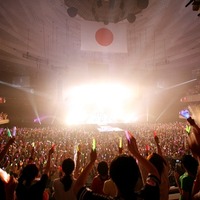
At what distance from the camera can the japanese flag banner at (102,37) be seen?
52.6 feet

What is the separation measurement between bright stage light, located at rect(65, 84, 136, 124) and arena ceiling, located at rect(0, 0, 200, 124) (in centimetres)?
250

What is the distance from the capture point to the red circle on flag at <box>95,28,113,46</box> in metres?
16.0

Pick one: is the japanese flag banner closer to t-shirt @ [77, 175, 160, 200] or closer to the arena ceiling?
the arena ceiling

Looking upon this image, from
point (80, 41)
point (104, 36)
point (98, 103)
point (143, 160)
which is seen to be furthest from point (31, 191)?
point (98, 103)

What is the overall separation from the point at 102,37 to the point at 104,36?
0.73 ft

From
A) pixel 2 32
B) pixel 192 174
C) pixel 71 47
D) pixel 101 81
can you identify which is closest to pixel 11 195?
pixel 192 174

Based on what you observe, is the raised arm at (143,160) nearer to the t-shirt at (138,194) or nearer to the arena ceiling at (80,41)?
the t-shirt at (138,194)

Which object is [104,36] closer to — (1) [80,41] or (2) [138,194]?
(1) [80,41]

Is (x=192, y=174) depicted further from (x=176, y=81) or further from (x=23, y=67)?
(x=176, y=81)

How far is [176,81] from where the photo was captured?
40000mm

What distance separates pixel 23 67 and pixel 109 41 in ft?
78.6

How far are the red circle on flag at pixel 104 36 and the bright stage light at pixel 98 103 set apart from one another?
21485 mm

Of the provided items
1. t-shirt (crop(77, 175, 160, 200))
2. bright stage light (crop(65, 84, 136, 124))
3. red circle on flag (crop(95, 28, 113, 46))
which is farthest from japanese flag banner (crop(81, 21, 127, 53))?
bright stage light (crop(65, 84, 136, 124))

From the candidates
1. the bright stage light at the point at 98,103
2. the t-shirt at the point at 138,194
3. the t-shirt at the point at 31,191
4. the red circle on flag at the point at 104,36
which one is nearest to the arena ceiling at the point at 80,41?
the red circle on flag at the point at 104,36
